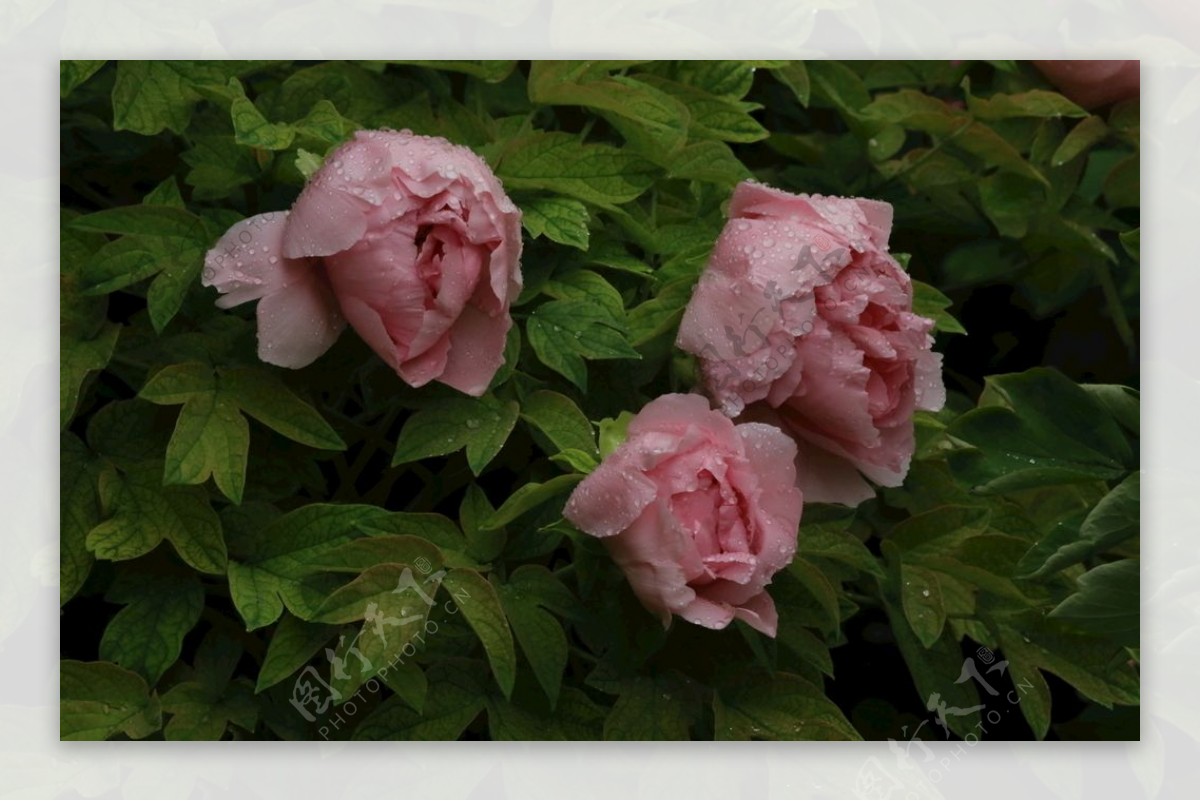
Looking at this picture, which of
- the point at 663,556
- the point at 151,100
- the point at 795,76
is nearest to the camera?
the point at 663,556

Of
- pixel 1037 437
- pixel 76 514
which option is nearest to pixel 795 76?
pixel 1037 437

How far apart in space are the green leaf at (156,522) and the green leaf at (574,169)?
24 cm

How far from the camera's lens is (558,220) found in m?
0.77

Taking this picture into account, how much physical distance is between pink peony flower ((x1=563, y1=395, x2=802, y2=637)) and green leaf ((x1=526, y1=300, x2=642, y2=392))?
52 millimetres

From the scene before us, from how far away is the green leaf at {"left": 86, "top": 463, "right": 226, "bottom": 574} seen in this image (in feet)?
2.43

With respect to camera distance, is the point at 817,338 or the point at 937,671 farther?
the point at 937,671

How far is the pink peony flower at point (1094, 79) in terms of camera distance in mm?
908

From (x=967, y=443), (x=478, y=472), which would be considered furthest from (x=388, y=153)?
(x=967, y=443)

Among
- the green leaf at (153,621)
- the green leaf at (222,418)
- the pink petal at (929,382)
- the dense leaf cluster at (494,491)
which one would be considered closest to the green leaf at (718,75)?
the dense leaf cluster at (494,491)

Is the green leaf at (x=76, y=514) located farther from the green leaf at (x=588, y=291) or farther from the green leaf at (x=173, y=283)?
the green leaf at (x=588, y=291)

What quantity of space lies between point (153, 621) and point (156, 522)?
0.19ft

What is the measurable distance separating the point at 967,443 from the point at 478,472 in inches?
11.9

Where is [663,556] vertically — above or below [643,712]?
above

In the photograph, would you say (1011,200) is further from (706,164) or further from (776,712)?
(776,712)
